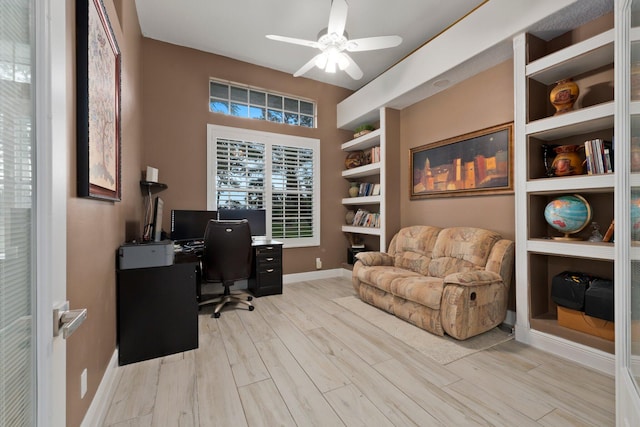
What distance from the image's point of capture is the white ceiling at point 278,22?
2.98 metres

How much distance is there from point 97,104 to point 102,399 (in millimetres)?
1738

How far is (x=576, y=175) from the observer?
2148 mm

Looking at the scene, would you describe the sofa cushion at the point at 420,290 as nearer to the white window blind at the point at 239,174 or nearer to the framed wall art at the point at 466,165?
the framed wall art at the point at 466,165

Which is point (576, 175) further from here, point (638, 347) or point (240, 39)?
point (240, 39)

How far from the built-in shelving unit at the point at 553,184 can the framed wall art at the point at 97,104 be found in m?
3.18

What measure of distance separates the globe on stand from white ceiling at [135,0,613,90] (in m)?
1.52

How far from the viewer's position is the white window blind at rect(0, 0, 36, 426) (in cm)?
57

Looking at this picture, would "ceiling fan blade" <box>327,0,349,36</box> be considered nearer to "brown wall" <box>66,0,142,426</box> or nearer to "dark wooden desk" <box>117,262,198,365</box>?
"brown wall" <box>66,0,142,426</box>

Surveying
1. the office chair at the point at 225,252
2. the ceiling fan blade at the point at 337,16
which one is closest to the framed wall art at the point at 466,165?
the ceiling fan blade at the point at 337,16

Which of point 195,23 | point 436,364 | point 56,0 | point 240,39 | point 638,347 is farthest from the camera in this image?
point 240,39

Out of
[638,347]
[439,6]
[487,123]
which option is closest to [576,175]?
[487,123]

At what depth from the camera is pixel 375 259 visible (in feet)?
11.6

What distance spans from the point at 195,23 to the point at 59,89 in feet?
10.8

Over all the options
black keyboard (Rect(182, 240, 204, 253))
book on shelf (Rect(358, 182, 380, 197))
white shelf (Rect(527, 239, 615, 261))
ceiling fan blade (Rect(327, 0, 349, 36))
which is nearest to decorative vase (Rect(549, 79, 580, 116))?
white shelf (Rect(527, 239, 615, 261))
